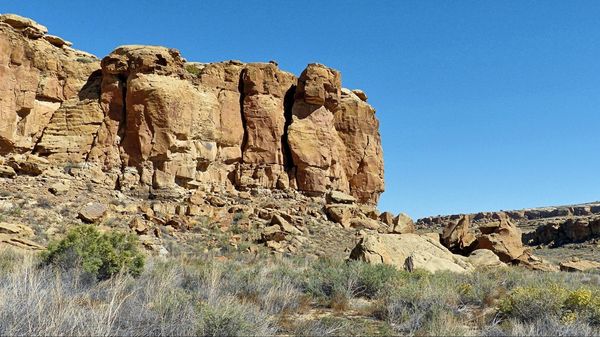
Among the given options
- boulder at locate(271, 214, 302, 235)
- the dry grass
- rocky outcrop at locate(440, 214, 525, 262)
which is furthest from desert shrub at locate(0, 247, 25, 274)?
rocky outcrop at locate(440, 214, 525, 262)

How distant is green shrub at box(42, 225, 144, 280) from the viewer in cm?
790

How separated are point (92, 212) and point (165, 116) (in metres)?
8.27

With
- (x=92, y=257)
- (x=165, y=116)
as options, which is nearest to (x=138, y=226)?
(x=165, y=116)

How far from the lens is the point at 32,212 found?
20766mm

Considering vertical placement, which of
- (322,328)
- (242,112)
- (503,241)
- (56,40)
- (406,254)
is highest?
(56,40)

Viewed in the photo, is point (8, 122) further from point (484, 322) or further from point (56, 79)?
point (484, 322)

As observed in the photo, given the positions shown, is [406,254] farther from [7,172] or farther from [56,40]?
[56,40]

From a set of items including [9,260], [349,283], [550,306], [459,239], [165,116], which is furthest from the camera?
[165,116]

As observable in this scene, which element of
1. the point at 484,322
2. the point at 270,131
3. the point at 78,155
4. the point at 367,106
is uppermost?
the point at 367,106

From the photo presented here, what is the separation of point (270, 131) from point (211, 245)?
13.5 m

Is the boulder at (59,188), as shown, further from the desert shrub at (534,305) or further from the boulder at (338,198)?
the desert shrub at (534,305)

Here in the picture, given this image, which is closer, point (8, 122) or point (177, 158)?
point (8, 122)

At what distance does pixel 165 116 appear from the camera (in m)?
28.1

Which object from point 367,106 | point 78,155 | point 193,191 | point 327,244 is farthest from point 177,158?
point 367,106
